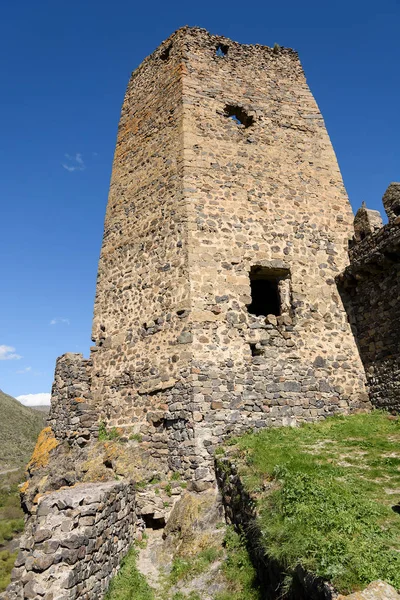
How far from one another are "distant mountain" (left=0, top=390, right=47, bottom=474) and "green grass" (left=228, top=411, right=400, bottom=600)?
118 feet

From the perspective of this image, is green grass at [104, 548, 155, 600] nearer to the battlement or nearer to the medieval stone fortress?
the medieval stone fortress

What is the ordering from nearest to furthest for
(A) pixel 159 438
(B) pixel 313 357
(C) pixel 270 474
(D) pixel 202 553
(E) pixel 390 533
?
(E) pixel 390 533
(C) pixel 270 474
(D) pixel 202 553
(A) pixel 159 438
(B) pixel 313 357

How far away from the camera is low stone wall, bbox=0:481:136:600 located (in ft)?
17.9

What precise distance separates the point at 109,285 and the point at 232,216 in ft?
12.4

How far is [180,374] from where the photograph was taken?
8555 mm

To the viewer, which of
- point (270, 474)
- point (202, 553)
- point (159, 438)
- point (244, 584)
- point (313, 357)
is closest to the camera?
point (244, 584)

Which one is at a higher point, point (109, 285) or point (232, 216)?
point (232, 216)

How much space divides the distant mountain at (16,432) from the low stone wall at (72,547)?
3489 cm

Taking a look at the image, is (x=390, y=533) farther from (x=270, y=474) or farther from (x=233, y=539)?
(x=233, y=539)

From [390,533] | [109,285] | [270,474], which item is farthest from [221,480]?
[109,285]

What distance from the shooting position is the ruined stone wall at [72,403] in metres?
9.95

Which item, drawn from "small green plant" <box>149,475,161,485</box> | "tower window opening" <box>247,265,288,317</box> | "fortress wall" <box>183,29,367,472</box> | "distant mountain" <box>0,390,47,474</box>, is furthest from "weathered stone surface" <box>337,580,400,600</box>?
"distant mountain" <box>0,390,47,474</box>

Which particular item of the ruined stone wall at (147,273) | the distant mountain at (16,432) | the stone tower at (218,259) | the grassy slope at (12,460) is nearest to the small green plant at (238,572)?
the stone tower at (218,259)

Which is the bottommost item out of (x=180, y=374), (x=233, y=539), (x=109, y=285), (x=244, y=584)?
(x=244, y=584)
